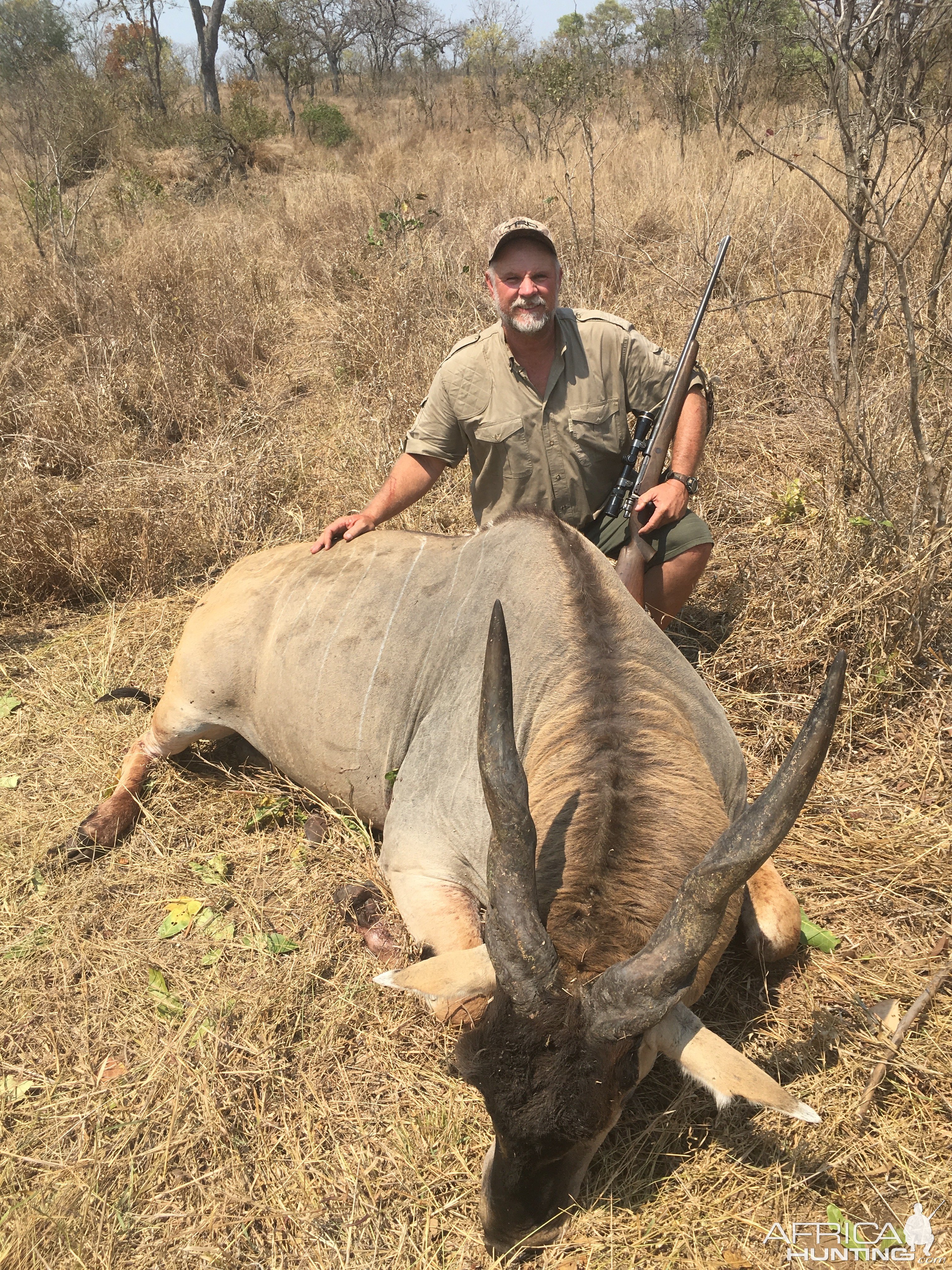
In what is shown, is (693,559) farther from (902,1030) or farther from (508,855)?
(508,855)

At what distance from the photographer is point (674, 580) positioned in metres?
4.41

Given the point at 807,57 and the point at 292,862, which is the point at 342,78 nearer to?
the point at 807,57

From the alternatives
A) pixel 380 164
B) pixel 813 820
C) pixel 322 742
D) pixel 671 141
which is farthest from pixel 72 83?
pixel 813 820

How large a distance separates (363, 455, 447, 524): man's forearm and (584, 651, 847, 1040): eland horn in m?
2.81

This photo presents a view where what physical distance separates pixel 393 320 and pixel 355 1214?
262 inches

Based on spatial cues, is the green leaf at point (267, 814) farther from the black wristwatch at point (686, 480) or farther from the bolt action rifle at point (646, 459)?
the black wristwatch at point (686, 480)

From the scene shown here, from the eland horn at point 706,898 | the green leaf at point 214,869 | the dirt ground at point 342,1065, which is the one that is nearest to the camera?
the eland horn at point 706,898

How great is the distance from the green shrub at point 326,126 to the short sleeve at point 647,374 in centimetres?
1675

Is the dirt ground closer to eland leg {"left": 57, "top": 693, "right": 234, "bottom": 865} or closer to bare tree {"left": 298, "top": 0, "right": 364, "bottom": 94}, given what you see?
eland leg {"left": 57, "top": 693, "right": 234, "bottom": 865}

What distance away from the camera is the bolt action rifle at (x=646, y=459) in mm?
4164

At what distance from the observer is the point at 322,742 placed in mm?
3912

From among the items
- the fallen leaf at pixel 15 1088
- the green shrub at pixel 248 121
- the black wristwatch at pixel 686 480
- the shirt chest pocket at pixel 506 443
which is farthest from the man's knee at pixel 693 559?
the green shrub at pixel 248 121

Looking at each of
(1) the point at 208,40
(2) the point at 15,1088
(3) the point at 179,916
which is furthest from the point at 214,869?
(1) the point at 208,40

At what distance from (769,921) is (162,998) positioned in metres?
2.16
